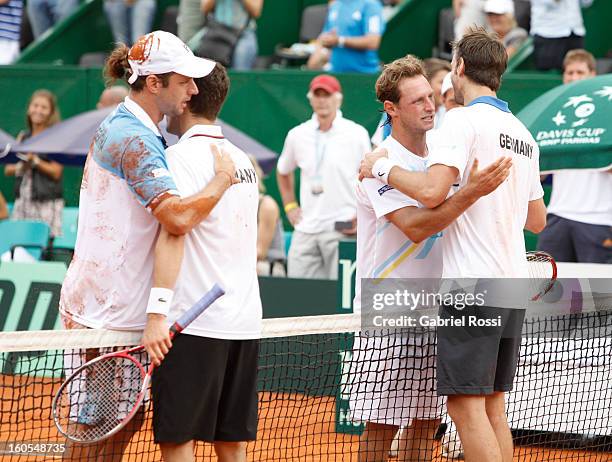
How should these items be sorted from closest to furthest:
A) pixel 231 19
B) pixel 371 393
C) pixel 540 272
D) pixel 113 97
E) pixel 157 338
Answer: pixel 157 338 → pixel 371 393 → pixel 540 272 → pixel 113 97 → pixel 231 19

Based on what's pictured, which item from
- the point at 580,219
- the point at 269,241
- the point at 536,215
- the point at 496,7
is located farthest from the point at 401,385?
the point at 496,7

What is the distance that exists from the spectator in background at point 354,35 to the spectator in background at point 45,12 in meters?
4.32

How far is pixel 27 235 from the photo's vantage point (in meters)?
9.99

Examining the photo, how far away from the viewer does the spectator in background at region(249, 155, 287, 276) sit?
10.0 meters

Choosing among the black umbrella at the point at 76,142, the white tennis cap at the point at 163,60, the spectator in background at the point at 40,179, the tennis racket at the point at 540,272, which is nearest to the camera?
the white tennis cap at the point at 163,60

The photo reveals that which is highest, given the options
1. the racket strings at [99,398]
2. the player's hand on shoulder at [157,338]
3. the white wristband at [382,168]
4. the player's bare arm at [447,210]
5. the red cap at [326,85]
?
the red cap at [326,85]

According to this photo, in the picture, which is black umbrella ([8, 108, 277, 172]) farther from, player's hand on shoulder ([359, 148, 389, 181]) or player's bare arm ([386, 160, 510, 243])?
player's bare arm ([386, 160, 510, 243])

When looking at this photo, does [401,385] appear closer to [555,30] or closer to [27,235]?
[27,235]

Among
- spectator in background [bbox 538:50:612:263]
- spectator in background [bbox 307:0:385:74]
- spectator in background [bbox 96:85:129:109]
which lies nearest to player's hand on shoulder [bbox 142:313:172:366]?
spectator in background [bbox 538:50:612:263]

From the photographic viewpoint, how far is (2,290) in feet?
29.3

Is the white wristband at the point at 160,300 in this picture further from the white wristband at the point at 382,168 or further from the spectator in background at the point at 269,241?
the spectator in background at the point at 269,241

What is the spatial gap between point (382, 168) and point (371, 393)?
3.30 feet

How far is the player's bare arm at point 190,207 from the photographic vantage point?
13.6ft

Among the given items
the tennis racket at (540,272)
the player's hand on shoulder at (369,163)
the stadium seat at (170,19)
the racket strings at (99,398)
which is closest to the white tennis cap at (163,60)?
the player's hand on shoulder at (369,163)
